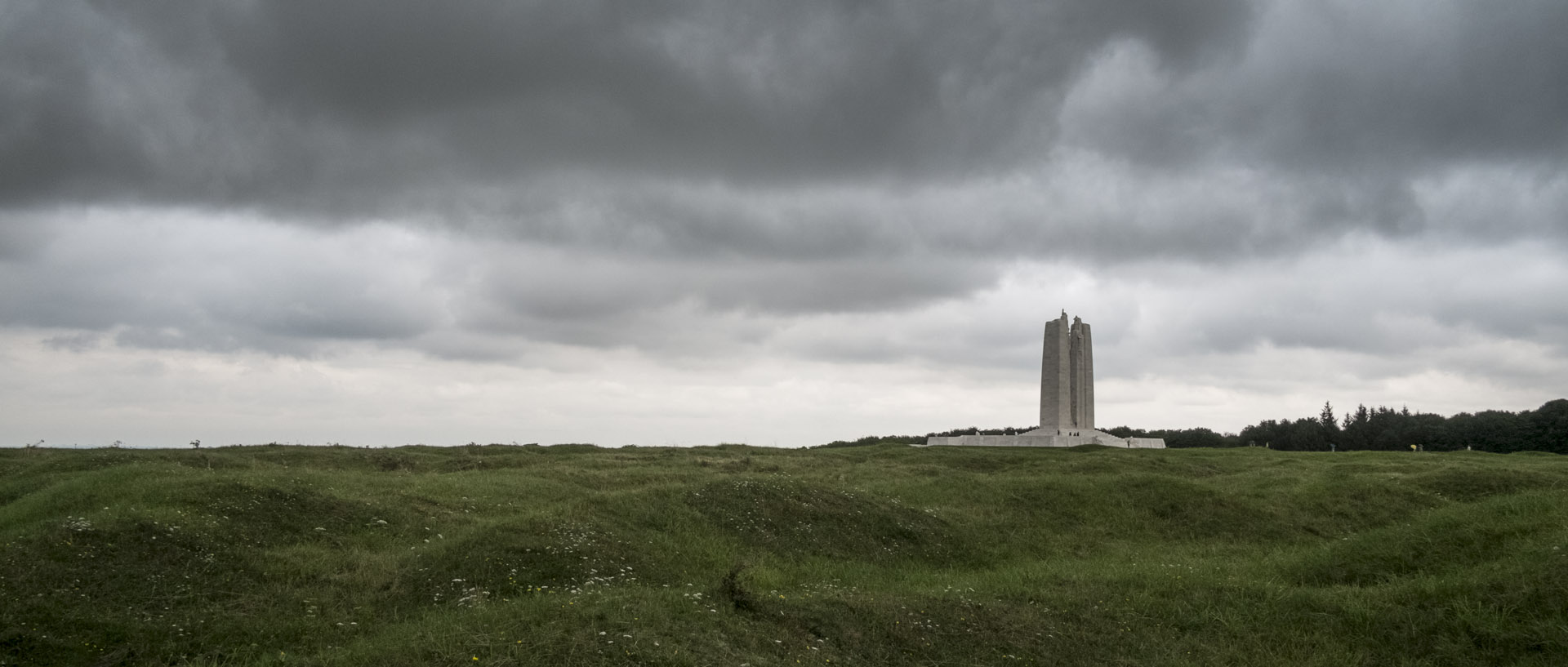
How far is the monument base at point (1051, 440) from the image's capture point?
5181 centimetres

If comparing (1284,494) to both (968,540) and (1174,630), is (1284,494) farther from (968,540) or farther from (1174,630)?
(1174,630)

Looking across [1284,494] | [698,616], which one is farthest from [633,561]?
[1284,494]

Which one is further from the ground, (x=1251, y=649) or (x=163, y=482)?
(x=163, y=482)

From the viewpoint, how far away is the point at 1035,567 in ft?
63.4

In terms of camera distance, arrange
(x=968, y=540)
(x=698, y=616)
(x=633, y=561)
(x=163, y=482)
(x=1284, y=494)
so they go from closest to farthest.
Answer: (x=698, y=616) < (x=633, y=561) < (x=163, y=482) < (x=968, y=540) < (x=1284, y=494)

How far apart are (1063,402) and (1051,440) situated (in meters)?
2.82

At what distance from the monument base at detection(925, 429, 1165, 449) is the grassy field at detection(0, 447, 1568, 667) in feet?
75.6

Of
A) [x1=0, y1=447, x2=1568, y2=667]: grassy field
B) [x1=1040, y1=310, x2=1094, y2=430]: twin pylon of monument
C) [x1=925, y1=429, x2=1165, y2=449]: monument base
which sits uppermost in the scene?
[x1=1040, y1=310, x2=1094, y2=430]: twin pylon of monument

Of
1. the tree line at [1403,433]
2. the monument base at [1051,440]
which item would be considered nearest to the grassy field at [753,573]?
the monument base at [1051,440]

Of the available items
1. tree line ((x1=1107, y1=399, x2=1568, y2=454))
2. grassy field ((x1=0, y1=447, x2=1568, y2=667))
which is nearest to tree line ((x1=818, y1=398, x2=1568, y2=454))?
tree line ((x1=1107, y1=399, x2=1568, y2=454))

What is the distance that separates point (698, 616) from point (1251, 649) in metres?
8.03

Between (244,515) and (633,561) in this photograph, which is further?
(244,515)

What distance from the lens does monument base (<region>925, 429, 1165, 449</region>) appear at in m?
51.8

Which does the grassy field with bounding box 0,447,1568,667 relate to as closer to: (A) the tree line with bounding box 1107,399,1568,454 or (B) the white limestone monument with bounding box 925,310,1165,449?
(B) the white limestone monument with bounding box 925,310,1165,449
